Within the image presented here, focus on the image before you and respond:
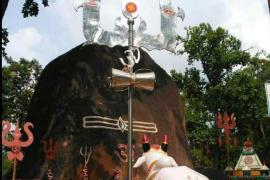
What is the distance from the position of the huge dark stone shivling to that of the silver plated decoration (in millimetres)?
412

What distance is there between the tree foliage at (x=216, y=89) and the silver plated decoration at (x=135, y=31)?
10355 mm

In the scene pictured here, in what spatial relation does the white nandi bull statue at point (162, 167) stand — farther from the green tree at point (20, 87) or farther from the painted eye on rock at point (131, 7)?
the green tree at point (20, 87)

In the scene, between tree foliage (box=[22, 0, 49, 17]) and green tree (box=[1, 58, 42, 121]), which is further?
green tree (box=[1, 58, 42, 121])

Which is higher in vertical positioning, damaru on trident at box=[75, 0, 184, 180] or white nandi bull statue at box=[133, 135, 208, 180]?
damaru on trident at box=[75, 0, 184, 180]

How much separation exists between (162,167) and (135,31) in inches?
395

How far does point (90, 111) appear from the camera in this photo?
14.8m

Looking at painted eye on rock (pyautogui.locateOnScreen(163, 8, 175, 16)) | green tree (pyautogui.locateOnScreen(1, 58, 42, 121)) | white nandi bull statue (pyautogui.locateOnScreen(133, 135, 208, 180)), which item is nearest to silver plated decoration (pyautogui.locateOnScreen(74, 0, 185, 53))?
painted eye on rock (pyautogui.locateOnScreen(163, 8, 175, 16))

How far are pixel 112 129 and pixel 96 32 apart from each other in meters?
4.04

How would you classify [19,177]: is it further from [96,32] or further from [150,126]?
[96,32]

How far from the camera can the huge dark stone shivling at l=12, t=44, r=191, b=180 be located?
14180mm

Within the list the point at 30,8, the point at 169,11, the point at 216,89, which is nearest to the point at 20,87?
the point at 216,89

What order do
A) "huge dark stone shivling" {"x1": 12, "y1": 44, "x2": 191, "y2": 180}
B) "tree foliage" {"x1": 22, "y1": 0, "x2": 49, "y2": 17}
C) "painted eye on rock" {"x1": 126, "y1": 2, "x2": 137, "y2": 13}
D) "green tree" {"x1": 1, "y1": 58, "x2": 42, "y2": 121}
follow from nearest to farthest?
"tree foliage" {"x1": 22, "y1": 0, "x2": 49, "y2": 17}, "huge dark stone shivling" {"x1": 12, "y1": 44, "x2": 191, "y2": 180}, "painted eye on rock" {"x1": 126, "y1": 2, "x2": 137, "y2": 13}, "green tree" {"x1": 1, "y1": 58, "x2": 42, "y2": 121}

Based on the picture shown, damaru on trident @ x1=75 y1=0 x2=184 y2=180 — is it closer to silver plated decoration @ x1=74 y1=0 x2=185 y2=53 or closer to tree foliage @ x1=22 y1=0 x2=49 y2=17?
silver plated decoration @ x1=74 y1=0 x2=185 y2=53

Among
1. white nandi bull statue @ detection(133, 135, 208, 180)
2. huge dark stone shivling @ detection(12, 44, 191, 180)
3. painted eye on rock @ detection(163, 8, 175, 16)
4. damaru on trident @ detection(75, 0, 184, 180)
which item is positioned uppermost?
painted eye on rock @ detection(163, 8, 175, 16)
